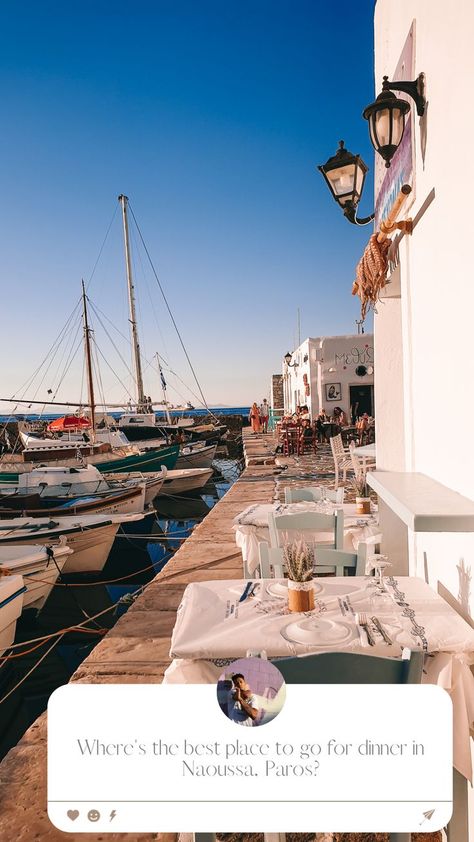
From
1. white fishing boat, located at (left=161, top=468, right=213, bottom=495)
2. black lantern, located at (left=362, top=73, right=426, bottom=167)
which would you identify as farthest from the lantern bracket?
white fishing boat, located at (left=161, top=468, right=213, bottom=495)

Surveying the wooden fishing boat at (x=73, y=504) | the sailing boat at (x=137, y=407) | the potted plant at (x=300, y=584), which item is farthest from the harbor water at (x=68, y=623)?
the sailing boat at (x=137, y=407)

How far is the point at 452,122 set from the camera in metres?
2.60

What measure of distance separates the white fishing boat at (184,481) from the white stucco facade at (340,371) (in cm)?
615

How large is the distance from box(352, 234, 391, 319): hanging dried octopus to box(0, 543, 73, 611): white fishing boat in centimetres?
673

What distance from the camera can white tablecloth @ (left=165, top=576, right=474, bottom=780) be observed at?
7.39ft

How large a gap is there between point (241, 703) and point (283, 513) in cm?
401

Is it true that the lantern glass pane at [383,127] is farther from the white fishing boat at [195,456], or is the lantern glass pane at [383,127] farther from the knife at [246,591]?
the white fishing boat at [195,456]

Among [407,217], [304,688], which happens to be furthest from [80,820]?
[407,217]

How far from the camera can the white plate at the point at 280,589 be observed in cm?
305

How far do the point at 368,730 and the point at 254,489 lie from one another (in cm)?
1043

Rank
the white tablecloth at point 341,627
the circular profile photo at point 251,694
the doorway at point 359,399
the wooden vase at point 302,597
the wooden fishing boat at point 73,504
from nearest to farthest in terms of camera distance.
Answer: the circular profile photo at point 251,694
the white tablecloth at point 341,627
the wooden vase at point 302,597
the wooden fishing boat at point 73,504
the doorway at point 359,399

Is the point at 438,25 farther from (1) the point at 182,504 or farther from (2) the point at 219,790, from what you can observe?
(1) the point at 182,504

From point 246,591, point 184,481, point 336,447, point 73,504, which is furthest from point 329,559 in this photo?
point 184,481

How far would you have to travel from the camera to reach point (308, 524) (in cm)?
434
